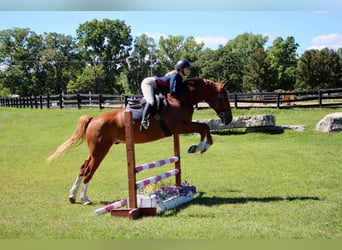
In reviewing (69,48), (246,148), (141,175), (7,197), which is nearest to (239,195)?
(141,175)

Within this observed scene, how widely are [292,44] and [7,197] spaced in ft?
174

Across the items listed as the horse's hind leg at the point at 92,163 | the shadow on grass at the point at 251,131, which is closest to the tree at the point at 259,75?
the shadow on grass at the point at 251,131

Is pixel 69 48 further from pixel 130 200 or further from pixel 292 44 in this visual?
pixel 130 200

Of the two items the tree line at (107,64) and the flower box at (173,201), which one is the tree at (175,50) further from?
the flower box at (173,201)

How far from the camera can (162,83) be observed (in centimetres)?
656

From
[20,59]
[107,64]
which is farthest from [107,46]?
[20,59]

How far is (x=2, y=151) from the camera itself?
546 inches

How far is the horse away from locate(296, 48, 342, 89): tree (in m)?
36.7

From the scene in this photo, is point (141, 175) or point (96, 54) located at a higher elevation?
point (96, 54)

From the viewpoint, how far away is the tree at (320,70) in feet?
135

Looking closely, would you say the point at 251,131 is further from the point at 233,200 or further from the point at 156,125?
the point at 156,125

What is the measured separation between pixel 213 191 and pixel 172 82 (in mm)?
2135

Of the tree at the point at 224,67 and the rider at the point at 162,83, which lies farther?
the tree at the point at 224,67

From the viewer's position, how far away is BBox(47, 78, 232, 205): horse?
21.2 ft
